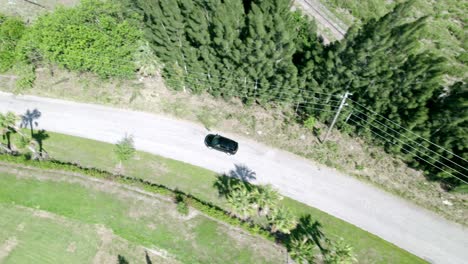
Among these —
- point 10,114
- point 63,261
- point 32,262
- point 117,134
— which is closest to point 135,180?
point 117,134

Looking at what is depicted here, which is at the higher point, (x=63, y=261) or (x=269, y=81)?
(x=269, y=81)

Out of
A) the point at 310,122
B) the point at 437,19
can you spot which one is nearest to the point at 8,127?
the point at 310,122

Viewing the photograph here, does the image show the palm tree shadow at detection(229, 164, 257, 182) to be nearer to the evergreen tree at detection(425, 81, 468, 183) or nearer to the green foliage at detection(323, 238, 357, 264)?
the green foliage at detection(323, 238, 357, 264)

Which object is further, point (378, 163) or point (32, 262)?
point (378, 163)

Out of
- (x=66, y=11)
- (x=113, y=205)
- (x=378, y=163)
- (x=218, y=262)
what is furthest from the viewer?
(x=66, y=11)

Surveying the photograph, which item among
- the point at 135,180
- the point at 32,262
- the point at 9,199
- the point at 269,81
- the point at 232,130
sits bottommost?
the point at 32,262

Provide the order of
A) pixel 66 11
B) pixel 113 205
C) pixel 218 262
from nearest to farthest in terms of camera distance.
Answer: pixel 218 262, pixel 113 205, pixel 66 11

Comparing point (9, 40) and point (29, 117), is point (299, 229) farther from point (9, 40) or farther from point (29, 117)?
point (9, 40)

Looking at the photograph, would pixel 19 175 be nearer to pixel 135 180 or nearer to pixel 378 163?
pixel 135 180

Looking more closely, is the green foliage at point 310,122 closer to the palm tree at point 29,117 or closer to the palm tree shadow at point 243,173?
the palm tree shadow at point 243,173

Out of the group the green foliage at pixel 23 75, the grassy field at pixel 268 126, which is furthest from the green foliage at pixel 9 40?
the grassy field at pixel 268 126
